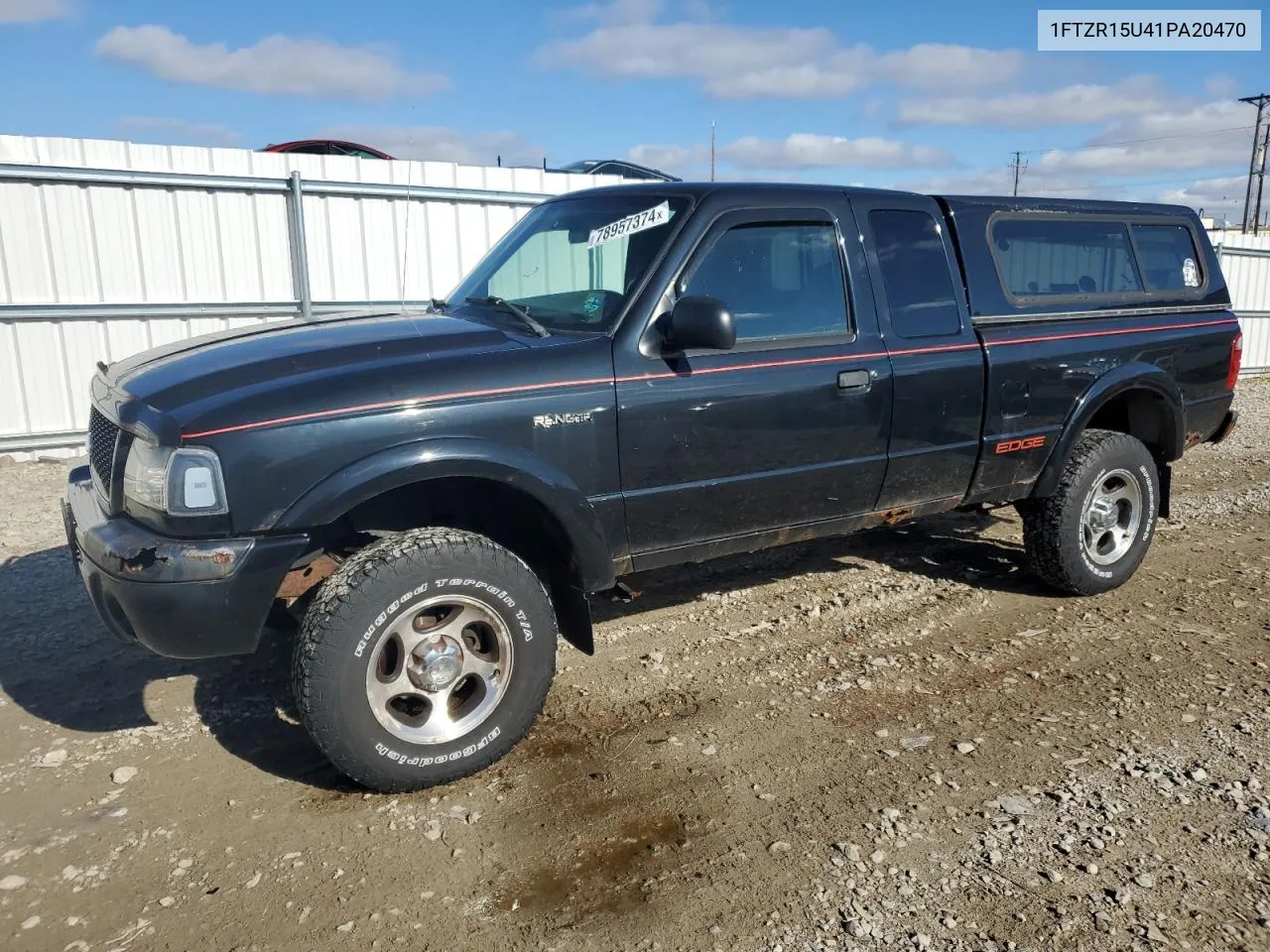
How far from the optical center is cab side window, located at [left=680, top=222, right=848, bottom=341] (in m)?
3.75

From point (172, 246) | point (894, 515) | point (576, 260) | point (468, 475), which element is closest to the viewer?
point (468, 475)

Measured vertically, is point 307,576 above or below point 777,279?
below

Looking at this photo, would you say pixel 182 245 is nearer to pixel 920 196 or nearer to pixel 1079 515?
pixel 920 196

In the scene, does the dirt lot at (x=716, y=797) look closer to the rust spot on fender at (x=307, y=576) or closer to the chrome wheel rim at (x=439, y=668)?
the chrome wheel rim at (x=439, y=668)

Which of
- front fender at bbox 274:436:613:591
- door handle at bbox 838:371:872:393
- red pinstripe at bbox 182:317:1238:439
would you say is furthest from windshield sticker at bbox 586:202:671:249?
front fender at bbox 274:436:613:591

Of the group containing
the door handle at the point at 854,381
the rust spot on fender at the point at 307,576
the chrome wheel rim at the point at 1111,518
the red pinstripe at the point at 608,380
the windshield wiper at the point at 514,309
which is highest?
the windshield wiper at the point at 514,309

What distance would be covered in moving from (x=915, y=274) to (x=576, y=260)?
5.04ft

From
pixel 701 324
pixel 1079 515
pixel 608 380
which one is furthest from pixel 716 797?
pixel 1079 515

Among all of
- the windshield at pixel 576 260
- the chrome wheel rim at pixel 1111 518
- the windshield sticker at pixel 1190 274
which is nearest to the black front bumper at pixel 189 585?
the windshield at pixel 576 260

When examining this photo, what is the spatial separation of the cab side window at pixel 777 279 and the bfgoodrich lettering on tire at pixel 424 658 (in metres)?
1.35

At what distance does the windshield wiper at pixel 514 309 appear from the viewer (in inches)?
142

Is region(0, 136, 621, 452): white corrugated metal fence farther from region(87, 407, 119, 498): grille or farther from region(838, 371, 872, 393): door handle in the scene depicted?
region(838, 371, 872, 393): door handle

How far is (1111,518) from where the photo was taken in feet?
16.7

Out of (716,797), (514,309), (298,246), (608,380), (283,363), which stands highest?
(298,246)
